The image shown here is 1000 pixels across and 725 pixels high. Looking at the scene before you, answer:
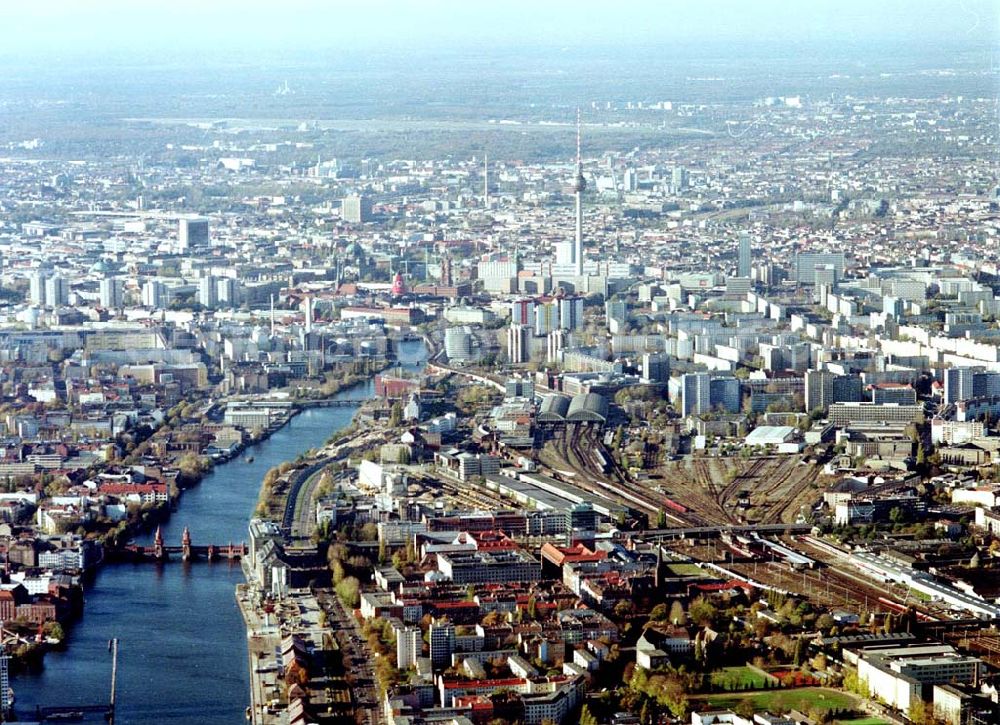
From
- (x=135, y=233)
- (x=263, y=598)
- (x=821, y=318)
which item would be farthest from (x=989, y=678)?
(x=135, y=233)

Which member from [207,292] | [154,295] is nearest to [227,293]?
[207,292]

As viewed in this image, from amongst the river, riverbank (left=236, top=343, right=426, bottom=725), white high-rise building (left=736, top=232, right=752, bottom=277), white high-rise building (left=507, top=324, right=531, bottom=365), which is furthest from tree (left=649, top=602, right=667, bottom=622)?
white high-rise building (left=736, top=232, right=752, bottom=277)

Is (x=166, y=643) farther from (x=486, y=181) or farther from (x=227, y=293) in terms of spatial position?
(x=486, y=181)

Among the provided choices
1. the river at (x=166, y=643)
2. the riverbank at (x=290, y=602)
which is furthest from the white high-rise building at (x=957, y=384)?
the river at (x=166, y=643)

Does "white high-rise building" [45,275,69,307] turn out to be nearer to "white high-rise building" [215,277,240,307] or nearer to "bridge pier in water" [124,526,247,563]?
"white high-rise building" [215,277,240,307]

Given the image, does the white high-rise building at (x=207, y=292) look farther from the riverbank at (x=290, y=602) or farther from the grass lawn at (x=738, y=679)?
the grass lawn at (x=738, y=679)

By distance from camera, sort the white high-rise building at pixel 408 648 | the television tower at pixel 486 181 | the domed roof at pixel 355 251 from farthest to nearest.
→ the television tower at pixel 486 181, the domed roof at pixel 355 251, the white high-rise building at pixel 408 648

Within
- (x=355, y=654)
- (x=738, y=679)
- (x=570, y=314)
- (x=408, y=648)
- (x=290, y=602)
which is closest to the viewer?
(x=738, y=679)
